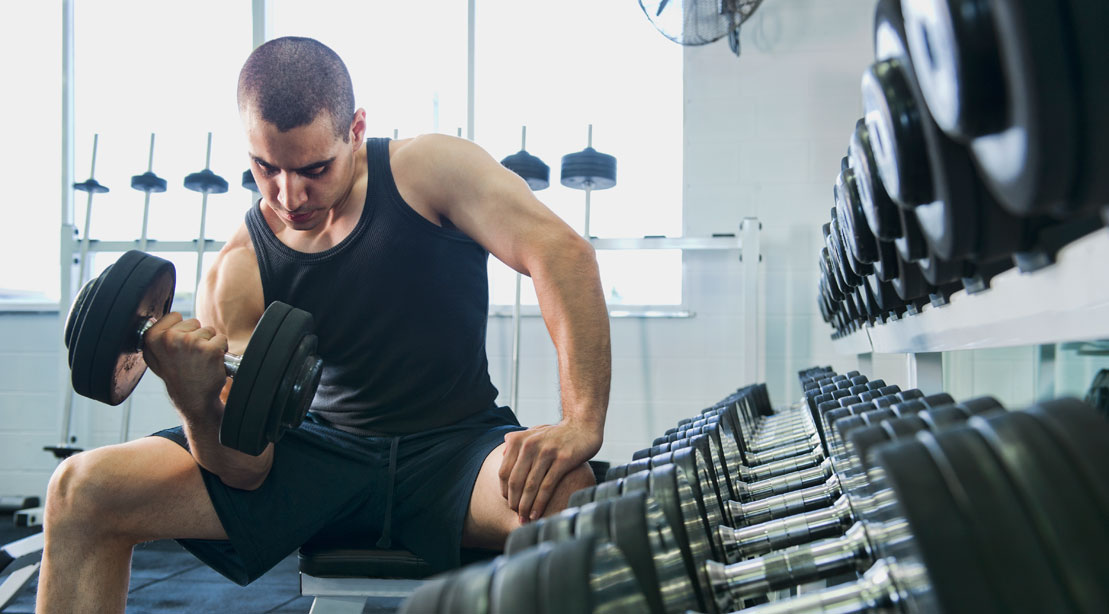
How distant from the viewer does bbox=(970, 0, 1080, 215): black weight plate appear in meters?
0.30

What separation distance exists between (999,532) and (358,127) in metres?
1.39

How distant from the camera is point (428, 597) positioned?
0.41m

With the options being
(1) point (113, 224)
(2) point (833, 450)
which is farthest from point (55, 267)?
(2) point (833, 450)

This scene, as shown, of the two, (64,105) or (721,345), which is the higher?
(64,105)

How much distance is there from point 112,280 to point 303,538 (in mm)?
450

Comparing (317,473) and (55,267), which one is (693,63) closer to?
(317,473)

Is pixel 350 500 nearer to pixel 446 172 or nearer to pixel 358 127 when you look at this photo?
pixel 446 172

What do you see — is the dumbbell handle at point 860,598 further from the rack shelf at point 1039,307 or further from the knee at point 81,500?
the knee at point 81,500

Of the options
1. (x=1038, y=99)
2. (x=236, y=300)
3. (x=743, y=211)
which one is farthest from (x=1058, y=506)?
(x=743, y=211)

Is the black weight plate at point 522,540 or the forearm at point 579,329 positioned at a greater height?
the forearm at point 579,329

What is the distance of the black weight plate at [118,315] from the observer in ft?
3.61

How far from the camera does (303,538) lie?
116cm

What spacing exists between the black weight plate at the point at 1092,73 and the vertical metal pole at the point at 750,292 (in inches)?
109

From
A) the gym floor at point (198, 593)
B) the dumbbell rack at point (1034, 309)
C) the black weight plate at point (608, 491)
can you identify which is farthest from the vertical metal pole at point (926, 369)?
the gym floor at point (198, 593)
